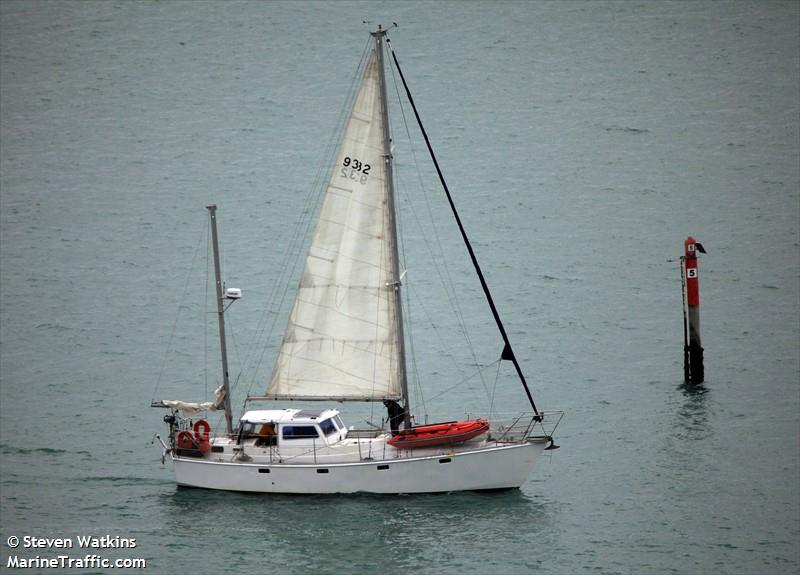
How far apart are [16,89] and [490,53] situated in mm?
37028

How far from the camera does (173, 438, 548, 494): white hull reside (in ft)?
175

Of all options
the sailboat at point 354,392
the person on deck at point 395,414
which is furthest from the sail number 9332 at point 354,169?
the person on deck at point 395,414

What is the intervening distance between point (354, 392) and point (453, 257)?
35.4 metres

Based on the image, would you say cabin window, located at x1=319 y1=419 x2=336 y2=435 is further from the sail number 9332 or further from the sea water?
the sail number 9332

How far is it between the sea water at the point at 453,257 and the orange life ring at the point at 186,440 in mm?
1783

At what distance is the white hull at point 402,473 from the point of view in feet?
175

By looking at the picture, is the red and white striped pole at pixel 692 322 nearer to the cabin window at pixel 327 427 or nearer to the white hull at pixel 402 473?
the white hull at pixel 402 473

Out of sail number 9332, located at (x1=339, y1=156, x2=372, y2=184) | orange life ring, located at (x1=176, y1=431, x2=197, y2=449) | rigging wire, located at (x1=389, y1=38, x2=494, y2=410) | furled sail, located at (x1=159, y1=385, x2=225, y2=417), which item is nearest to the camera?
sail number 9332, located at (x1=339, y1=156, x2=372, y2=184)

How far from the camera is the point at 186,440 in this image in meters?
55.2

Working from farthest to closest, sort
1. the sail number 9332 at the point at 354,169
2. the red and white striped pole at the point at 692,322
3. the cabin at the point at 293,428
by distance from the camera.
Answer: the red and white striped pole at the point at 692,322, the cabin at the point at 293,428, the sail number 9332 at the point at 354,169

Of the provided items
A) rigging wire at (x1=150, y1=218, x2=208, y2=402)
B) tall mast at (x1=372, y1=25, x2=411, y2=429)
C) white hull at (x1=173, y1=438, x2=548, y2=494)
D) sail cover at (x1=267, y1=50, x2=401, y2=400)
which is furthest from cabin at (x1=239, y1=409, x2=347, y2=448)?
rigging wire at (x1=150, y1=218, x2=208, y2=402)

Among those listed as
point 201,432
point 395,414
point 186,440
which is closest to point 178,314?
point 201,432

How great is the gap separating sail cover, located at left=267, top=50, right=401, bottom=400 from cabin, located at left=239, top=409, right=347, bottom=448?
0.79 meters

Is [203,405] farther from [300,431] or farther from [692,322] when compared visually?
[692,322]
